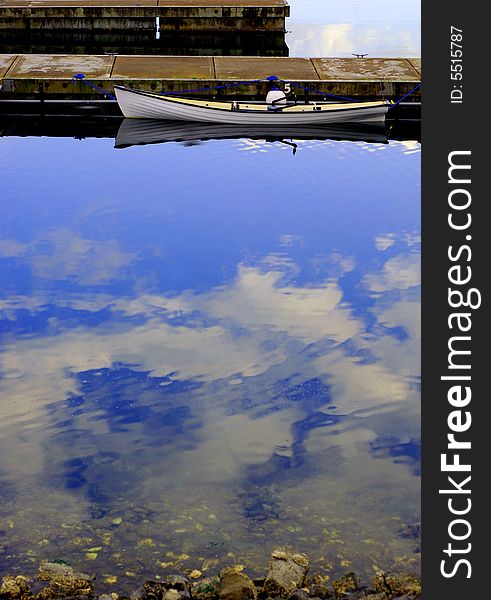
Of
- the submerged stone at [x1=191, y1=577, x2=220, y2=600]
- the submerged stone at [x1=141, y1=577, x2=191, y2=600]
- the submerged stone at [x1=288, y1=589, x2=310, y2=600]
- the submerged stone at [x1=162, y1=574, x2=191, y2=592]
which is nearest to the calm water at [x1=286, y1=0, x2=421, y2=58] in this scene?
the submerged stone at [x1=162, y1=574, x2=191, y2=592]

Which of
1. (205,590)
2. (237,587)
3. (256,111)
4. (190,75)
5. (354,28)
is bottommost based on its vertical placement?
(205,590)

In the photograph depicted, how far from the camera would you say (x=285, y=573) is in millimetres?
14445

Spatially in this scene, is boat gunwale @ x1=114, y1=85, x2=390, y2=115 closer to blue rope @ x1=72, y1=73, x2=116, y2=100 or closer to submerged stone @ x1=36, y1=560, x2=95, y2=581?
blue rope @ x1=72, y1=73, x2=116, y2=100

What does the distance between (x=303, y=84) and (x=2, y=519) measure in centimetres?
3603

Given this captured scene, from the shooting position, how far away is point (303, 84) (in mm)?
48750

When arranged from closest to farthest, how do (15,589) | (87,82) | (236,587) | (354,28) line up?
1. (236,587)
2. (15,589)
3. (87,82)
4. (354,28)

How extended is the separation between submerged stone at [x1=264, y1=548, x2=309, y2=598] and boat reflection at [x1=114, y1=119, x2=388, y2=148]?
32.7m

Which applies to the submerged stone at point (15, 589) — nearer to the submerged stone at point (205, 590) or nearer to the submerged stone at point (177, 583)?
the submerged stone at point (177, 583)

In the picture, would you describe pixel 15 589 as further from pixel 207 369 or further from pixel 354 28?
pixel 354 28

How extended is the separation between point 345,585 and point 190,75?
3876cm

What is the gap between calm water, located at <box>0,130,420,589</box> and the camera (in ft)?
54.4

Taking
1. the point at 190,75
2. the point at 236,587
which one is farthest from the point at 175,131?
the point at 236,587

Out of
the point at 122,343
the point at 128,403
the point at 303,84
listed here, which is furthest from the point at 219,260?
the point at 303,84

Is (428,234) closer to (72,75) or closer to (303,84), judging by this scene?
(303,84)
